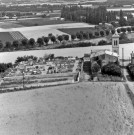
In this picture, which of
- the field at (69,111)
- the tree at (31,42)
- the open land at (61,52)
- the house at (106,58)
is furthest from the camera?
the tree at (31,42)

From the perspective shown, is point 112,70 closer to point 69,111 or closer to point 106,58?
point 106,58

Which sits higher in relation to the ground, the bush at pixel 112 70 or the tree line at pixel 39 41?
the bush at pixel 112 70

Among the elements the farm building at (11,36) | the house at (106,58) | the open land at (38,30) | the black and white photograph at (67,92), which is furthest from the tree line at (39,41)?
the house at (106,58)

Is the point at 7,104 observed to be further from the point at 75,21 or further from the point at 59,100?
the point at 75,21

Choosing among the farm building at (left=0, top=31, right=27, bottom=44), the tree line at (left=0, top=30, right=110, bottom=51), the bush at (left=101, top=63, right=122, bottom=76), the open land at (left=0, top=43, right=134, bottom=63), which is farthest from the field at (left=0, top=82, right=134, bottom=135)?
the farm building at (left=0, top=31, right=27, bottom=44)

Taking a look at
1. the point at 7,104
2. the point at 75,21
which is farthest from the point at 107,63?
the point at 75,21

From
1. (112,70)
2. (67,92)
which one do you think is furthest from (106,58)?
(67,92)

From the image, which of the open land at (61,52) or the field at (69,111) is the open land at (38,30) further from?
the field at (69,111)

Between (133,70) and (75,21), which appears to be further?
(75,21)
